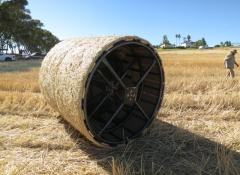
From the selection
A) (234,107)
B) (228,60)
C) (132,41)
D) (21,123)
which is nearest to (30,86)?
(21,123)

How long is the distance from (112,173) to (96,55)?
1603 mm

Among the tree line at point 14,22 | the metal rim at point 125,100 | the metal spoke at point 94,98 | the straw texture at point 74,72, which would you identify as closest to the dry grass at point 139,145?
the metal rim at point 125,100

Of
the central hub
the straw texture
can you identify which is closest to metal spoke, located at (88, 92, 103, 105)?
the straw texture

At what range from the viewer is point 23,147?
6355mm

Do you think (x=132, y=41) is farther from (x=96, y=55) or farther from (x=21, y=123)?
(x=21, y=123)

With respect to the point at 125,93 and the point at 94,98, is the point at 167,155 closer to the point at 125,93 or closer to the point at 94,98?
the point at 125,93

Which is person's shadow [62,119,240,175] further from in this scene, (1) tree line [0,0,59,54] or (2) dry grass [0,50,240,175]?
(1) tree line [0,0,59,54]

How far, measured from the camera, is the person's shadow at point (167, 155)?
5262mm

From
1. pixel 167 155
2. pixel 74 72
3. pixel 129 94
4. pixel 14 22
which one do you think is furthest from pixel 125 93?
pixel 14 22

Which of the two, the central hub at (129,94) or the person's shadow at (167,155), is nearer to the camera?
the person's shadow at (167,155)

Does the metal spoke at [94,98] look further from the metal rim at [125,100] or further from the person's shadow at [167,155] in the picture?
the person's shadow at [167,155]

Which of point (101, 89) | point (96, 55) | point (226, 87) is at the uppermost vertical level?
point (96, 55)

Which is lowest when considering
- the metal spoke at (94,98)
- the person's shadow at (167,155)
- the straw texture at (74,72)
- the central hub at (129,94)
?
the person's shadow at (167,155)

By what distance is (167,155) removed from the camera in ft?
19.3
